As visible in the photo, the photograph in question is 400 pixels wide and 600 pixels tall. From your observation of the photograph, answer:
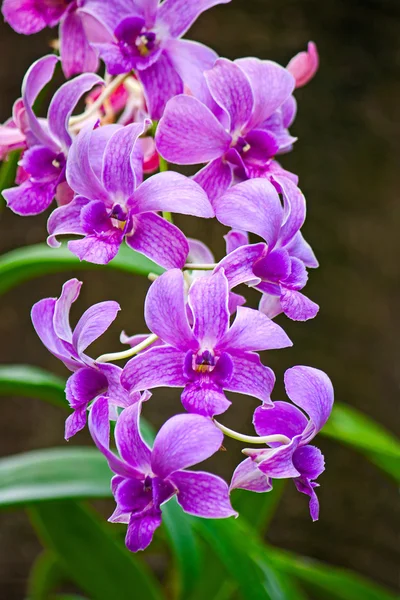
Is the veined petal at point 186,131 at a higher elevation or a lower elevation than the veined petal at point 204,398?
higher

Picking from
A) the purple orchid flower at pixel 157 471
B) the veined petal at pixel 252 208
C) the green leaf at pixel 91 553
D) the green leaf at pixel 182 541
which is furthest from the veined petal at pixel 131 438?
the green leaf at pixel 91 553

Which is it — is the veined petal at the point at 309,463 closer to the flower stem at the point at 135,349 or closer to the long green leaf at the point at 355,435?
the flower stem at the point at 135,349

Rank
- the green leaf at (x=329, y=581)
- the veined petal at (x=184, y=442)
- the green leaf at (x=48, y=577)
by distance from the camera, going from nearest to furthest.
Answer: the veined petal at (x=184, y=442)
the green leaf at (x=329, y=581)
the green leaf at (x=48, y=577)

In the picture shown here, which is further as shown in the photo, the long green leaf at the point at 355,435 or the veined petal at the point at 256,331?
the long green leaf at the point at 355,435

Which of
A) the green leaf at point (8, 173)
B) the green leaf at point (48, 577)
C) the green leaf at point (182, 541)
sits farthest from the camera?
the green leaf at point (48, 577)

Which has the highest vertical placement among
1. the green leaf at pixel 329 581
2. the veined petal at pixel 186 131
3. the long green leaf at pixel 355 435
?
the veined petal at pixel 186 131

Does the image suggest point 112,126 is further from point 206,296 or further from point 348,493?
point 348,493

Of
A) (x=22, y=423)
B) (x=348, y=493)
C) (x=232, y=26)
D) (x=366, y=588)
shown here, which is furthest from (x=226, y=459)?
(x=232, y=26)
